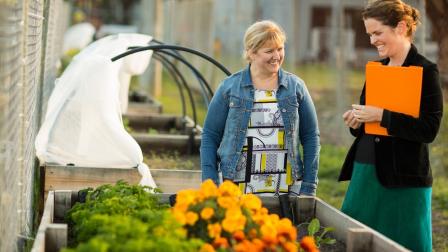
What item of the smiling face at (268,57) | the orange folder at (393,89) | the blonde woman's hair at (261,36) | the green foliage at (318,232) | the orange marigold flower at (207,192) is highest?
the blonde woman's hair at (261,36)

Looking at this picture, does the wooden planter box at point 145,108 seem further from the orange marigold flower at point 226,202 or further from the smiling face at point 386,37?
the orange marigold flower at point 226,202

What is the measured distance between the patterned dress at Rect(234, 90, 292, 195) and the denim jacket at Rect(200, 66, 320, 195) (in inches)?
1.6

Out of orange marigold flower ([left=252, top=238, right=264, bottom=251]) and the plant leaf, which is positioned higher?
orange marigold flower ([left=252, top=238, right=264, bottom=251])

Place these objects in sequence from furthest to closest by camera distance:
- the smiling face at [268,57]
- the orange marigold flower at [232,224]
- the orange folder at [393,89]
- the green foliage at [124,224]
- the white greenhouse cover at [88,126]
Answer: the white greenhouse cover at [88,126], the smiling face at [268,57], the orange folder at [393,89], the orange marigold flower at [232,224], the green foliage at [124,224]

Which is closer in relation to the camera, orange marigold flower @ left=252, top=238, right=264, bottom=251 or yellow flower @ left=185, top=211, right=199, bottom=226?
orange marigold flower @ left=252, top=238, right=264, bottom=251

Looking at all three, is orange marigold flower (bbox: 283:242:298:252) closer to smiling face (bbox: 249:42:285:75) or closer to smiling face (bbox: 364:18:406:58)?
smiling face (bbox: 364:18:406:58)

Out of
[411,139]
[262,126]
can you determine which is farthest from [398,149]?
[262,126]

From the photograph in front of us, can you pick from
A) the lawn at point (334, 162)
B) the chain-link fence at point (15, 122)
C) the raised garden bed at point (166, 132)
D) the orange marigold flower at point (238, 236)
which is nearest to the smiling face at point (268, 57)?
the chain-link fence at point (15, 122)

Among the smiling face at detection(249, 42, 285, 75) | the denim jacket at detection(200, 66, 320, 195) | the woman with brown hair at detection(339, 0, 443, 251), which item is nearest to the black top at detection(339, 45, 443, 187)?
the woman with brown hair at detection(339, 0, 443, 251)

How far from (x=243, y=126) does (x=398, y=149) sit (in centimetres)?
85

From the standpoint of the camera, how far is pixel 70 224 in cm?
480

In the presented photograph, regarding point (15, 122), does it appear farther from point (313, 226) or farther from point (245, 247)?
point (245, 247)

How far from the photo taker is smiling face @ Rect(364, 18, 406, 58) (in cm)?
468

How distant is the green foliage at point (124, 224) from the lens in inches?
132
